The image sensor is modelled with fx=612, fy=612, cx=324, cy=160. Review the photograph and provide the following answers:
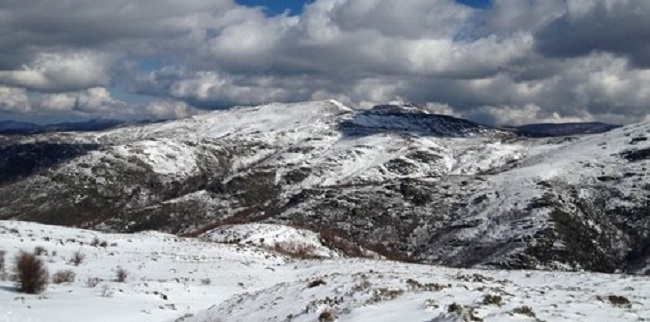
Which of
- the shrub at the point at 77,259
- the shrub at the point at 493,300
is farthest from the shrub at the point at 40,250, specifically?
the shrub at the point at 493,300

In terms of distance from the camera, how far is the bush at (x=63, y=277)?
113 feet


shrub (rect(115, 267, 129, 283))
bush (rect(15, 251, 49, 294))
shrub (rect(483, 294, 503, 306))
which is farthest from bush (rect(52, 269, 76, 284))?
shrub (rect(483, 294, 503, 306))

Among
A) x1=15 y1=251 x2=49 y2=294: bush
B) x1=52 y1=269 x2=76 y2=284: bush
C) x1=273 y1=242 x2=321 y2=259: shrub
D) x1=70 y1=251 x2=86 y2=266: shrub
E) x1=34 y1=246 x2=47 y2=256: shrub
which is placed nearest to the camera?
x1=15 y1=251 x2=49 y2=294: bush

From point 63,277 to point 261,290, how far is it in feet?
39.8

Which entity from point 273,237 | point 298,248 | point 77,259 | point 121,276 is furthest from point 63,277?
point 273,237

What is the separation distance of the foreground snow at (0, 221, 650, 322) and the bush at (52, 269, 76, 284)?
504 mm

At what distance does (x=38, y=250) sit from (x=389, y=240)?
13926 cm

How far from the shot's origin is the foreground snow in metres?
20.2

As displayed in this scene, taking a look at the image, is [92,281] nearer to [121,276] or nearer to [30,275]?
[121,276]

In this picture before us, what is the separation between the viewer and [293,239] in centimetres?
8888

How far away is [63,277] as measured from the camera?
34969mm

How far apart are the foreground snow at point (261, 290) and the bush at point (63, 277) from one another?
50 centimetres

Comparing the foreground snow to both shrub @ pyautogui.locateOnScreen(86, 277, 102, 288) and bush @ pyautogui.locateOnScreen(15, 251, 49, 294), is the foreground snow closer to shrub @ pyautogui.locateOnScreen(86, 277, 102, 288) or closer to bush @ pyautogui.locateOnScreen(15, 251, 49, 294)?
shrub @ pyautogui.locateOnScreen(86, 277, 102, 288)

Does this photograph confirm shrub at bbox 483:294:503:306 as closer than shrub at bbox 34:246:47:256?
Yes
